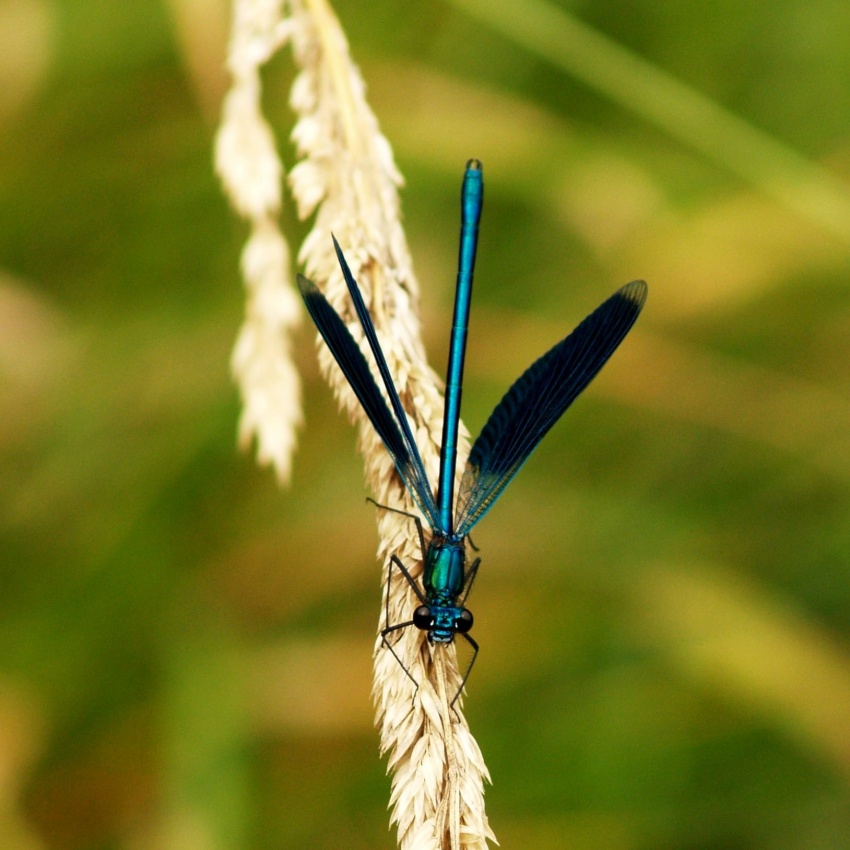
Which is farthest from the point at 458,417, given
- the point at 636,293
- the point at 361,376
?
the point at 636,293

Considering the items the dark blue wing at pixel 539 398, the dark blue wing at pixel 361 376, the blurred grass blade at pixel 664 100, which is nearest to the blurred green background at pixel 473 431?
the blurred grass blade at pixel 664 100

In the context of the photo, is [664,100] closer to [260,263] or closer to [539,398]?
[539,398]

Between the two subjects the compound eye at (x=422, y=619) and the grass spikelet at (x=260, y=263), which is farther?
the grass spikelet at (x=260, y=263)

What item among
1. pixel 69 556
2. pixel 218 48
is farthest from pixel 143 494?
pixel 218 48

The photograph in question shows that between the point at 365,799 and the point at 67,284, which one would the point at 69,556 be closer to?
the point at 67,284

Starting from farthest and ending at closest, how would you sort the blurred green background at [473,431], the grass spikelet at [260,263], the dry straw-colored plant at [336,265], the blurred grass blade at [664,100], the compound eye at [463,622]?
the blurred green background at [473,431] < the blurred grass blade at [664,100] < the grass spikelet at [260,263] < the compound eye at [463,622] < the dry straw-colored plant at [336,265]

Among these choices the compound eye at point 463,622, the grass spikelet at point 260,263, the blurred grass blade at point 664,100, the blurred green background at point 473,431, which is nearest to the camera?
the compound eye at point 463,622

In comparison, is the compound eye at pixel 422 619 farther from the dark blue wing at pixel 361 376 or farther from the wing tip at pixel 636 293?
the wing tip at pixel 636 293
